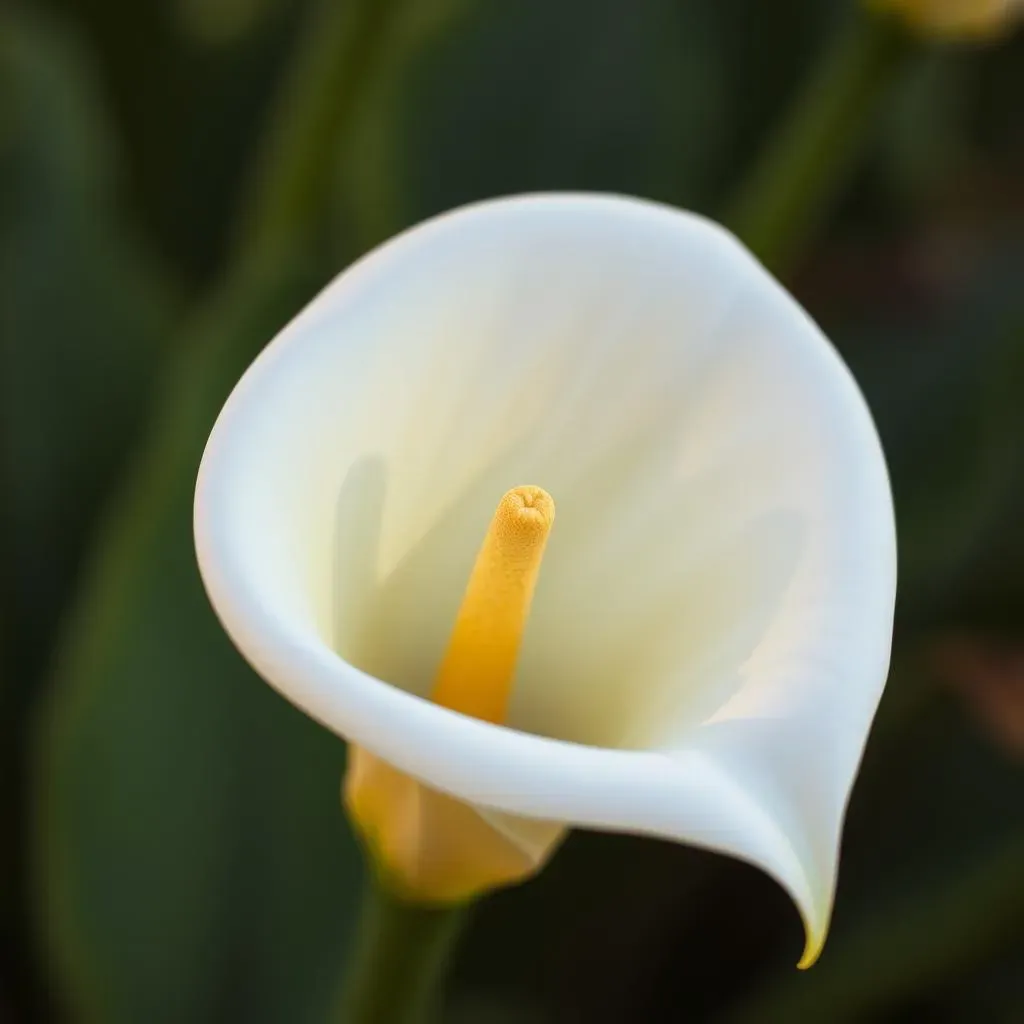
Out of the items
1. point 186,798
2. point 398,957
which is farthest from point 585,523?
point 186,798

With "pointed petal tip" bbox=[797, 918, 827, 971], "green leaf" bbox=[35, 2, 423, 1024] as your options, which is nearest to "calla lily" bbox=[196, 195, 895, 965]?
"pointed petal tip" bbox=[797, 918, 827, 971]

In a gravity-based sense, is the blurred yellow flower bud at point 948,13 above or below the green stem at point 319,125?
above

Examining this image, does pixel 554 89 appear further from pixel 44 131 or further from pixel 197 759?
pixel 197 759

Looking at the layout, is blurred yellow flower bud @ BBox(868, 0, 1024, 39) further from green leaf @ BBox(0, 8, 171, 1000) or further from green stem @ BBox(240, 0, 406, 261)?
green leaf @ BBox(0, 8, 171, 1000)

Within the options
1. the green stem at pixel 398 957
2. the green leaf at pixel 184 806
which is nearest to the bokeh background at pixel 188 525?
the green leaf at pixel 184 806

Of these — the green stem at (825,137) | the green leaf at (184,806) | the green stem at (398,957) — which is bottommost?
the green leaf at (184,806)

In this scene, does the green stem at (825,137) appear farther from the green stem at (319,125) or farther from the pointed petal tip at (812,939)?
the pointed petal tip at (812,939)
